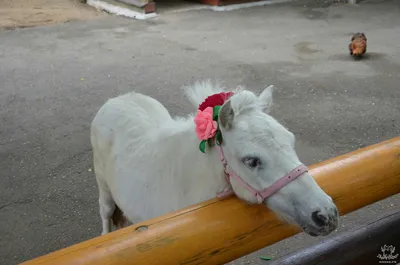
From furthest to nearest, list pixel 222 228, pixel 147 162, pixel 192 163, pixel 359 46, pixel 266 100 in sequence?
pixel 359 46
pixel 147 162
pixel 192 163
pixel 266 100
pixel 222 228

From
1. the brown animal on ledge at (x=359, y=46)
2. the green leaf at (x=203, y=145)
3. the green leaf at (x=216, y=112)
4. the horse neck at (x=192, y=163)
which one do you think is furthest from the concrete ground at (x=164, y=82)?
the green leaf at (x=216, y=112)

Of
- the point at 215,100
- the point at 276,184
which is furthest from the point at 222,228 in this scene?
the point at 215,100

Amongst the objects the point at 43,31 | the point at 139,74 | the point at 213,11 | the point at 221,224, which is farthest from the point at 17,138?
the point at 213,11

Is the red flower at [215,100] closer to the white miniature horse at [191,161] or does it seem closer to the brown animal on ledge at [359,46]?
the white miniature horse at [191,161]

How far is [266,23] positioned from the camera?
8922mm

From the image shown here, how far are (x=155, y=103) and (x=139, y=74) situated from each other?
12.2ft

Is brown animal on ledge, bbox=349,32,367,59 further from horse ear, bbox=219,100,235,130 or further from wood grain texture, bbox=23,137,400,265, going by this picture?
horse ear, bbox=219,100,235,130

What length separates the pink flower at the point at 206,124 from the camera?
158cm

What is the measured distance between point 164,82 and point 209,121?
14.4ft

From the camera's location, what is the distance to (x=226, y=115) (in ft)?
4.95

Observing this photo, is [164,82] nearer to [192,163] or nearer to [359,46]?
[359,46]

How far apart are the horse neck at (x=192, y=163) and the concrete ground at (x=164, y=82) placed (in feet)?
4.05

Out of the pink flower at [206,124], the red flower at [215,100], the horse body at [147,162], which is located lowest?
the horse body at [147,162]

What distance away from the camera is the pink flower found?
5.18 feet
